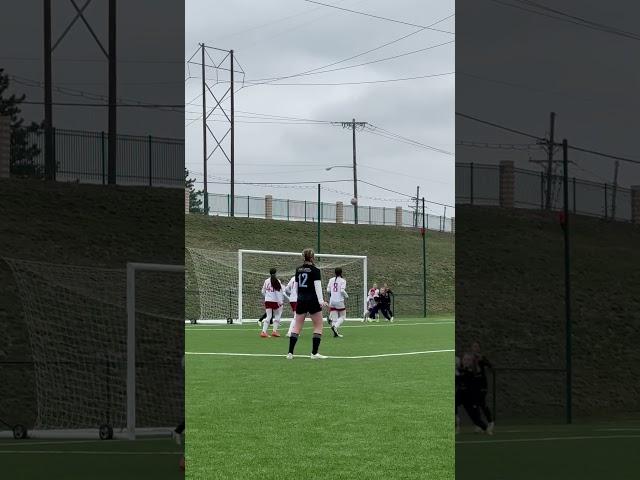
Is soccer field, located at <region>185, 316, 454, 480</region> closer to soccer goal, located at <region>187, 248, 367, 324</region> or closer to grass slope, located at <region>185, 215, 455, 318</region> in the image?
grass slope, located at <region>185, 215, 455, 318</region>

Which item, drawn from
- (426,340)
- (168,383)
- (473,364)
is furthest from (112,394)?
(473,364)

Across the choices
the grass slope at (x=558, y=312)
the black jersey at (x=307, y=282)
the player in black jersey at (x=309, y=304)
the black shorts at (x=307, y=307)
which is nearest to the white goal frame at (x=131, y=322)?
the player in black jersey at (x=309, y=304)

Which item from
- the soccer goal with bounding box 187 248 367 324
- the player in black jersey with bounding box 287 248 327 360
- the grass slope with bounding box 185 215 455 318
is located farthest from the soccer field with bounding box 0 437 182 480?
the soccer goal with bounding box 187 248 367 324

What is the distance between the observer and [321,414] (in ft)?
33.2

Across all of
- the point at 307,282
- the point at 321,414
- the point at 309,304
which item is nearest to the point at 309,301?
the point at 309,304

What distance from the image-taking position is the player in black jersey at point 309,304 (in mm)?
13210

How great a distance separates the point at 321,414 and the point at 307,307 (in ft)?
11.2

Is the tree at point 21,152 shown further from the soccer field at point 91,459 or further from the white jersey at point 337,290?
the soccer field at point 91,459

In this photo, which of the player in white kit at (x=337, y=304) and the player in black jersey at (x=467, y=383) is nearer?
the player in black jersey at (x=467, y=383)

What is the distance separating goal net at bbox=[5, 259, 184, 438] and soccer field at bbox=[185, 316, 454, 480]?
320cm

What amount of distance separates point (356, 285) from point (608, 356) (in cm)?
1279

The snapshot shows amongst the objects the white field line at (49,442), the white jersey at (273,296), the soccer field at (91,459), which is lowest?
the white field line at (49,442)

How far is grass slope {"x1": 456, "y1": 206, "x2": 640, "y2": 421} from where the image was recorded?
57.2ft

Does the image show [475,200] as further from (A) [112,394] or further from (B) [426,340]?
(A) [112,394]
